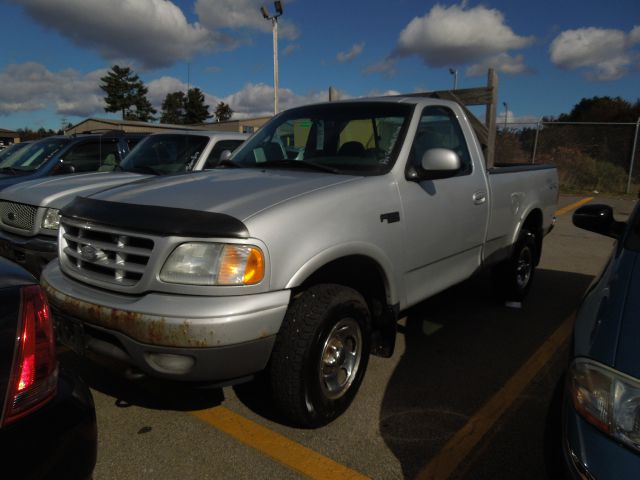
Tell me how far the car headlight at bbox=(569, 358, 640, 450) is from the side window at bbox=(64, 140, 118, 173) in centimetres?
702

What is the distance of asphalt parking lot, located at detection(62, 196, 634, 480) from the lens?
2428mm

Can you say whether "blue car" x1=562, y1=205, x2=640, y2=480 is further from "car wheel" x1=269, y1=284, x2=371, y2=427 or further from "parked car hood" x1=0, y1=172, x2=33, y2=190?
"parked car hood" x1=0, y1=172, x2=33, y2=190

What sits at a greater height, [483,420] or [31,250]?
[31,250]

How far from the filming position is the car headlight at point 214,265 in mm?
2184

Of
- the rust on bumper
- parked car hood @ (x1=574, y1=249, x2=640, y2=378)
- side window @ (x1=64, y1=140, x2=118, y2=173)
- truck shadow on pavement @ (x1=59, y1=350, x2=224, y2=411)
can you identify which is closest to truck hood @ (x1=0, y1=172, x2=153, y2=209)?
side window @ (x1=64, y1=140, x2=118, y2=173)

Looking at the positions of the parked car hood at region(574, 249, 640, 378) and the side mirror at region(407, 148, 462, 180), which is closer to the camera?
the parked car hood at region(574, 249, 640, 378)

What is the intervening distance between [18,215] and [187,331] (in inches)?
153

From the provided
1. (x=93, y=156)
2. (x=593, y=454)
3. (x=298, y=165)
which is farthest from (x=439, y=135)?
(x=93, y=156)

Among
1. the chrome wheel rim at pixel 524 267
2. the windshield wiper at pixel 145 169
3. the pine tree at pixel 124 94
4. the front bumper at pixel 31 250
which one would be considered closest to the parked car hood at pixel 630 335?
the chrome wheel rim at pixel 524 267

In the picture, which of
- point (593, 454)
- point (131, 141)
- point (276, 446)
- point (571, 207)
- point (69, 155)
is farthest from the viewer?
point (571, 207)

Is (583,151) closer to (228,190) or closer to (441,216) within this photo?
(441,216)

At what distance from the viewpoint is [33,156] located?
7.36 metres

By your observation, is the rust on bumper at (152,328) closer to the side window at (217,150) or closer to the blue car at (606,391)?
the blue car at (606,391)

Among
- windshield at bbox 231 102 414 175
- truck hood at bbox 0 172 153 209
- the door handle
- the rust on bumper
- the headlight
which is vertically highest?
windshield at bbox 231 102 414 175
